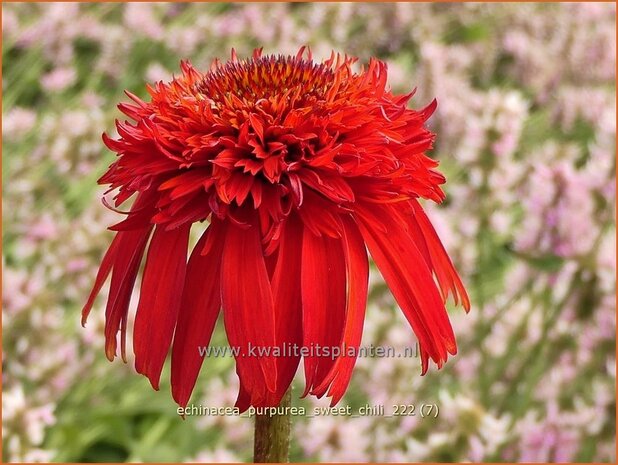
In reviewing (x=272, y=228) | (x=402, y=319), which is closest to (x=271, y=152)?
(x=272, y=228)

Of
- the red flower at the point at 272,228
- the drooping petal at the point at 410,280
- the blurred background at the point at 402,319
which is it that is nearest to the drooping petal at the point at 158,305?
the red flower at the point at 272,228

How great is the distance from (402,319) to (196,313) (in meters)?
0.61

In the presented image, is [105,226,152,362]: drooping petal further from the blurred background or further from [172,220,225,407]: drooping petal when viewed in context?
the blurred background

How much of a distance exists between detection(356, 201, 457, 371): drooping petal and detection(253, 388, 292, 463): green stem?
8cm

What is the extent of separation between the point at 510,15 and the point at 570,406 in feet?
3.88

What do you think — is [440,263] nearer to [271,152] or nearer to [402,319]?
[271,152]

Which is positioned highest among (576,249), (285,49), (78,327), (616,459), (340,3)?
(340,3)

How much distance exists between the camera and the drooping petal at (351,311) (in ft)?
1.42

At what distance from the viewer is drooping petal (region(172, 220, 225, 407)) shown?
44cm

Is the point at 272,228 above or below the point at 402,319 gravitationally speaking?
above

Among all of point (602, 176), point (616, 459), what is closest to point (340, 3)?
point (602, 176)

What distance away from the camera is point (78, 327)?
3.72 ft

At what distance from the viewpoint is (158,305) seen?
0.45 metres

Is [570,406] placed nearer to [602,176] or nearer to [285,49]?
[602,176]
